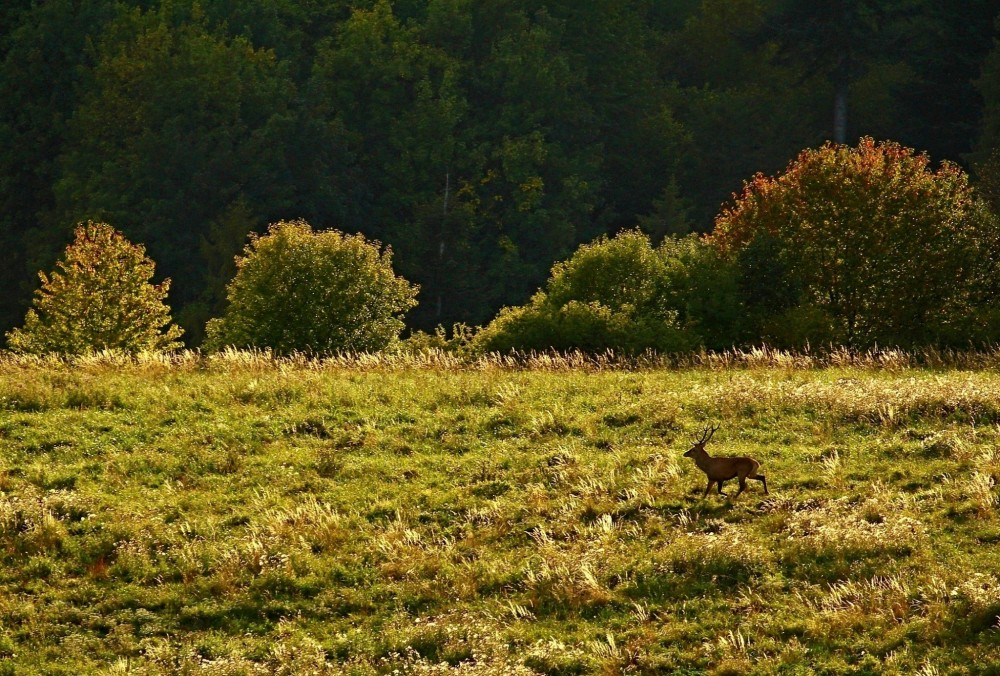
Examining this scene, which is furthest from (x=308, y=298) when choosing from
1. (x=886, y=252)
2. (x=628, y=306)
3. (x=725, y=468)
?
(x=725, y=468)

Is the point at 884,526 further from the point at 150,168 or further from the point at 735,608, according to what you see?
the point at 150,168

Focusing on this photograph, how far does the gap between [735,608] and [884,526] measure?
10.2ft

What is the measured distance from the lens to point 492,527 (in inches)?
816

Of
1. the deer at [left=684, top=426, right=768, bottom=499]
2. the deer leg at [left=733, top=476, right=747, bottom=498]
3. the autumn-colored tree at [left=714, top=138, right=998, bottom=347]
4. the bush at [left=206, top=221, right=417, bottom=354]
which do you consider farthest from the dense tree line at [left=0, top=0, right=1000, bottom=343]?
the deer leg at [left=733, top=476, right=747, bottom=498]

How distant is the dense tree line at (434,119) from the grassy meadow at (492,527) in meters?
51.8

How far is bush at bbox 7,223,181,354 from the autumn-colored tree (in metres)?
25.2

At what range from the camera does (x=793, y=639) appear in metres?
16.1

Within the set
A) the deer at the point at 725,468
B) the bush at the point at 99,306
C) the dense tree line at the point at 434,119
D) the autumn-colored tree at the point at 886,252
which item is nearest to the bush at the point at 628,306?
the autumn-colored tree at the point at 886,252

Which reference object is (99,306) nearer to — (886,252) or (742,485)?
(886,252)

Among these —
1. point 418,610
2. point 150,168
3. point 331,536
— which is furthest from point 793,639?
point 150,168

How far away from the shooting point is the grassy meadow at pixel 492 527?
16.6m

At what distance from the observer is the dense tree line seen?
84.1 m

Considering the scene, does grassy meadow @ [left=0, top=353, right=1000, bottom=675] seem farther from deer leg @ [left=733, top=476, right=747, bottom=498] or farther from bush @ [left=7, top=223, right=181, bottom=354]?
bush @ [left=7, top=223, right=181, bottom=354]

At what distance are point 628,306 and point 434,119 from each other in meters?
49.5
